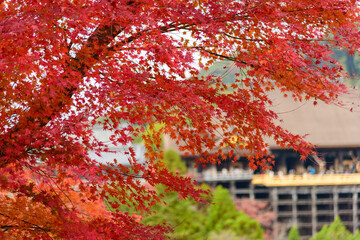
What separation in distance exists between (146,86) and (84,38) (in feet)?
2.41

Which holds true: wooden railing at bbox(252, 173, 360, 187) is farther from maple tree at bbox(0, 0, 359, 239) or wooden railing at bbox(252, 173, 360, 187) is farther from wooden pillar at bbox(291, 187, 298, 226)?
maple tree at bbox(0, 0, 359, 239)

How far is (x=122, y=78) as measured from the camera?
16.7 ft

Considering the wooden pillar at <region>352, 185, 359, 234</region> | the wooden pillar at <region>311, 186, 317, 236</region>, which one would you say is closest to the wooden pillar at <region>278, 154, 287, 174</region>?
the wooden pillar at <region>311, 186, 317, 236</region>

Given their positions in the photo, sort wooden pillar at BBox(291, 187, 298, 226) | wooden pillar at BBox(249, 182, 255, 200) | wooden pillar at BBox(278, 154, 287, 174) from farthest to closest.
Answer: wooden pillar at BBox(291, 187, 298, 226) < wooden pillar at BBox(278, 154, 287, 174) < wooden pillar at BBox(249, 182, 255, 200)

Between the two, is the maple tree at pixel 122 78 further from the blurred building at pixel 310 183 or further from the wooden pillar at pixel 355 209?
the wooden pillar at pixel 355 209

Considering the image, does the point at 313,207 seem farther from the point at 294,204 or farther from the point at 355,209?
the point at 355,209

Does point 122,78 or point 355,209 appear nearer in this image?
point 122,78

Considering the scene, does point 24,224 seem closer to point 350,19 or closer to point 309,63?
point 309,63

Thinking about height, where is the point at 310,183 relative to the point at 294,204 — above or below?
above

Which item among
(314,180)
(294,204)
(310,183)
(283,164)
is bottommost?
(294,204)

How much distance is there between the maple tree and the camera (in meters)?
4.55

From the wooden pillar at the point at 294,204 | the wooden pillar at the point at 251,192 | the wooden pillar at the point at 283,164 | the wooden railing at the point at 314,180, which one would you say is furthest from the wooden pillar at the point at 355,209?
the wooden pillar at the point at 251,192

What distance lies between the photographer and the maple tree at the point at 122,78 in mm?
4551

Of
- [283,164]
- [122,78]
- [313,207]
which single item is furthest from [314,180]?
[122,78]
